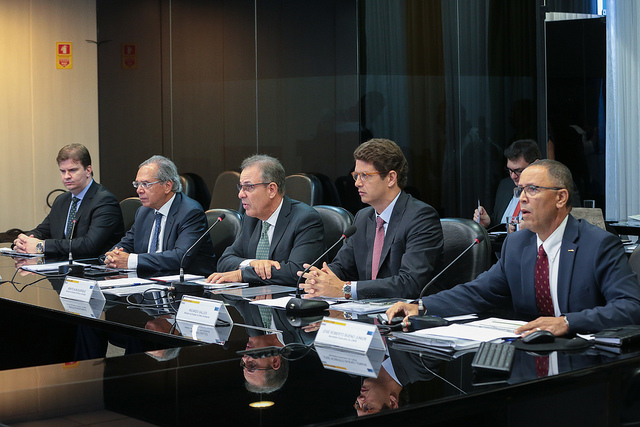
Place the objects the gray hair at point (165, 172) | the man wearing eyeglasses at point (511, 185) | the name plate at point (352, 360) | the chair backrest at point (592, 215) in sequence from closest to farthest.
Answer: the name plate at point (352, 360)
the chair backrest at point (592, 215)
the gray hair at point (165, 172)
the man wearing eyeglasses at point (511, 185)

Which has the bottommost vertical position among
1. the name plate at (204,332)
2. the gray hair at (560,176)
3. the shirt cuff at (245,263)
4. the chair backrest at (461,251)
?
the name plate at (204,332)

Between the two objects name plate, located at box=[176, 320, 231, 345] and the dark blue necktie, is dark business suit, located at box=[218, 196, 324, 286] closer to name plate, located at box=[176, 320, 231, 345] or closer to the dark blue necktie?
the dark blue necktie

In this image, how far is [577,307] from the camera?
239 centimetres

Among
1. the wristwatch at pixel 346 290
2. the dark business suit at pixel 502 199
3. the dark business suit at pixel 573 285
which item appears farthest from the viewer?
the dark business suit at pixel 502 199

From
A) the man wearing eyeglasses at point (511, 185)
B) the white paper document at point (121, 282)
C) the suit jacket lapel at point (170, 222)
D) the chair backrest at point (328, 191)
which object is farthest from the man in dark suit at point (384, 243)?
the chair backrest at point (328, 191)

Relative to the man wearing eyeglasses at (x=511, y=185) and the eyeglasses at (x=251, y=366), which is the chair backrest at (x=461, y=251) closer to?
the eyeglasses at (x=251, y=366)

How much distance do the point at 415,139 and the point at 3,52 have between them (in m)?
3.90

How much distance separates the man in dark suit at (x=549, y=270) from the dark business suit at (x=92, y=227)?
103 inches

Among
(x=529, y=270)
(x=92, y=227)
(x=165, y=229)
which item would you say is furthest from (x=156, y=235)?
(x=529, y=270)

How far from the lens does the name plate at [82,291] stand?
2.94 metres

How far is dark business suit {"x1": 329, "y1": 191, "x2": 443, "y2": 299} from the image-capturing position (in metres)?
2.95

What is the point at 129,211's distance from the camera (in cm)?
508

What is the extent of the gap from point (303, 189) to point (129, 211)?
1.20 meters

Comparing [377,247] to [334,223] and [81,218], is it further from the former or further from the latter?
[81,218]
